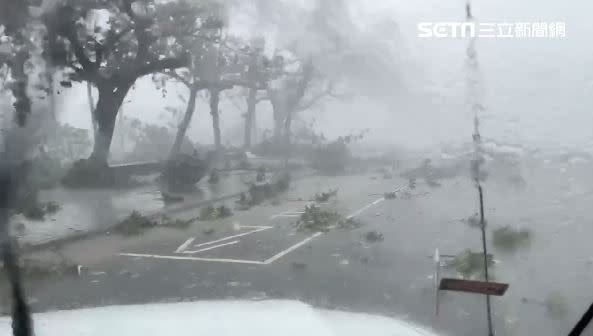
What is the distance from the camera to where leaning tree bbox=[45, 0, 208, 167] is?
387 centimetres

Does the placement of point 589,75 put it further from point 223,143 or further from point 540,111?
point 223,143

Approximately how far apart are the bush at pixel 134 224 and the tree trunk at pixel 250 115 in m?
1.02

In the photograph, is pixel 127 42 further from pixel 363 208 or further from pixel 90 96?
pixel 363 208

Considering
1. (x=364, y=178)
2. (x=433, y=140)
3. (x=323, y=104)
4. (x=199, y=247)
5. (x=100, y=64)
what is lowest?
(x=199, y=247)

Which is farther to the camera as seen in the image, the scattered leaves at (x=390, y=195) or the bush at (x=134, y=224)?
the bush at (x=134, y=224)

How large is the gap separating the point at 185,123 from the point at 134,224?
3.02 ft

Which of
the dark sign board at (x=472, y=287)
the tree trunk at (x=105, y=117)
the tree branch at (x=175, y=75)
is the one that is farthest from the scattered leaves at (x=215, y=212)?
the dark sign board at (x=472, y=287)

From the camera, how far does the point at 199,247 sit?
14.0 ft

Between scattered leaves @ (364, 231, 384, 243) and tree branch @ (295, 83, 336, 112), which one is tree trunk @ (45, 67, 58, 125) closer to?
tree branch @ (295, 83, 336, 112)

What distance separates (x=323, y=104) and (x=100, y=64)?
172 cm

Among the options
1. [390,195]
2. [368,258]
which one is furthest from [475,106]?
[368,258]

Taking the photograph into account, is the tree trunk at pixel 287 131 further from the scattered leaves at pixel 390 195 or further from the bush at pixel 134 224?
the bush at pixel 134 224

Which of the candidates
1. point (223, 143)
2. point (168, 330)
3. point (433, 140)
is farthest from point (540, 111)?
point (168, 330)
